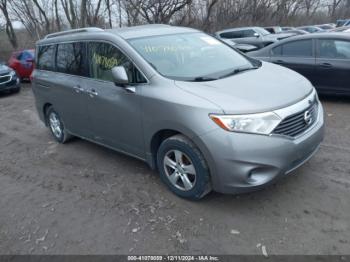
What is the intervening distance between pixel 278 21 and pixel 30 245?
37426mm

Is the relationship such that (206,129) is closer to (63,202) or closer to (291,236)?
(291,236)

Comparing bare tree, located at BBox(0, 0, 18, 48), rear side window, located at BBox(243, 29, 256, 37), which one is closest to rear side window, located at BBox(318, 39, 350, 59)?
rear side window, located at BBox(243, 29, 256, 37)

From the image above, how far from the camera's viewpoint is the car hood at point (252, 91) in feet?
9.33

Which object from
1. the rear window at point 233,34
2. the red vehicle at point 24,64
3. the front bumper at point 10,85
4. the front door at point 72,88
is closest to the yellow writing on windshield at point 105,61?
the front door at point 72,88

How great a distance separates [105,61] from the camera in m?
3.94

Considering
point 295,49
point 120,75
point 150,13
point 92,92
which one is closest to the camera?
point 120,75

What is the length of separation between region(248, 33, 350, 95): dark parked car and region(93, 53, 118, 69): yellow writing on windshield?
14.3ft

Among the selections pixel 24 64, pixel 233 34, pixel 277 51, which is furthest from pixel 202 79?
pixel 233 34

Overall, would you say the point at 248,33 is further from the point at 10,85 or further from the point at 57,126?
the point at 57,126

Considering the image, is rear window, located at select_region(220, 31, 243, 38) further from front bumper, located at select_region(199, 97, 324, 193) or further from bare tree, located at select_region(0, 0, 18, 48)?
bare tree, located at select_region(0, 0, 18, 48)

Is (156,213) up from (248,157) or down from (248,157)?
down

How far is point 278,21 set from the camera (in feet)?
116

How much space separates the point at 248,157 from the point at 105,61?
219 cm

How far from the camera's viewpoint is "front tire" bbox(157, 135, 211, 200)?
305cm
